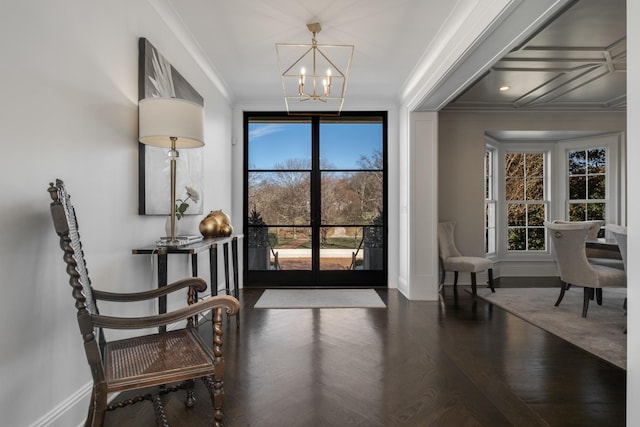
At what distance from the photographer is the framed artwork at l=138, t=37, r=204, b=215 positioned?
2490 millimetres

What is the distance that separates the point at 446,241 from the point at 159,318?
4490 mm

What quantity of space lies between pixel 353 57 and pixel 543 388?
10.9 ft

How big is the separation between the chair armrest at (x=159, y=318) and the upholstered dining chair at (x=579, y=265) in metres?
3.65

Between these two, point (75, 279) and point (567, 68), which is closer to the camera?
point (75, 279)

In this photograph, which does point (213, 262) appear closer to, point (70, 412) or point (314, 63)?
point (70, 412)

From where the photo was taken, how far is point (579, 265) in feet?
12.6

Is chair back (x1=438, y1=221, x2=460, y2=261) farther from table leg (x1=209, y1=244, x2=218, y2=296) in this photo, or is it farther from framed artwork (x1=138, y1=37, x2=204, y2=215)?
framed artwork (x1=138, y1=37, x2=204, y2=215)

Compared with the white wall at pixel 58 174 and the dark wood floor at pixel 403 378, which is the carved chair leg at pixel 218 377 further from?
the white wall at pixel 58 174

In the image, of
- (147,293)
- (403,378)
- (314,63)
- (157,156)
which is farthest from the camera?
(314,63)

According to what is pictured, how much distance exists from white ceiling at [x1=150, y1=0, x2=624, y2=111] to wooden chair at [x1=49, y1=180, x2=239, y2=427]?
2.06m

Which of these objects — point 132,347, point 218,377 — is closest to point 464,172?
point 218,377

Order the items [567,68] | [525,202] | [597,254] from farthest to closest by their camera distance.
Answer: [525,202]
[597,254]
[567,68]

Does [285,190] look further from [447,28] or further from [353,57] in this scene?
[447,28]

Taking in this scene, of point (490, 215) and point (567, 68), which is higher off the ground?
point (567, 68)
